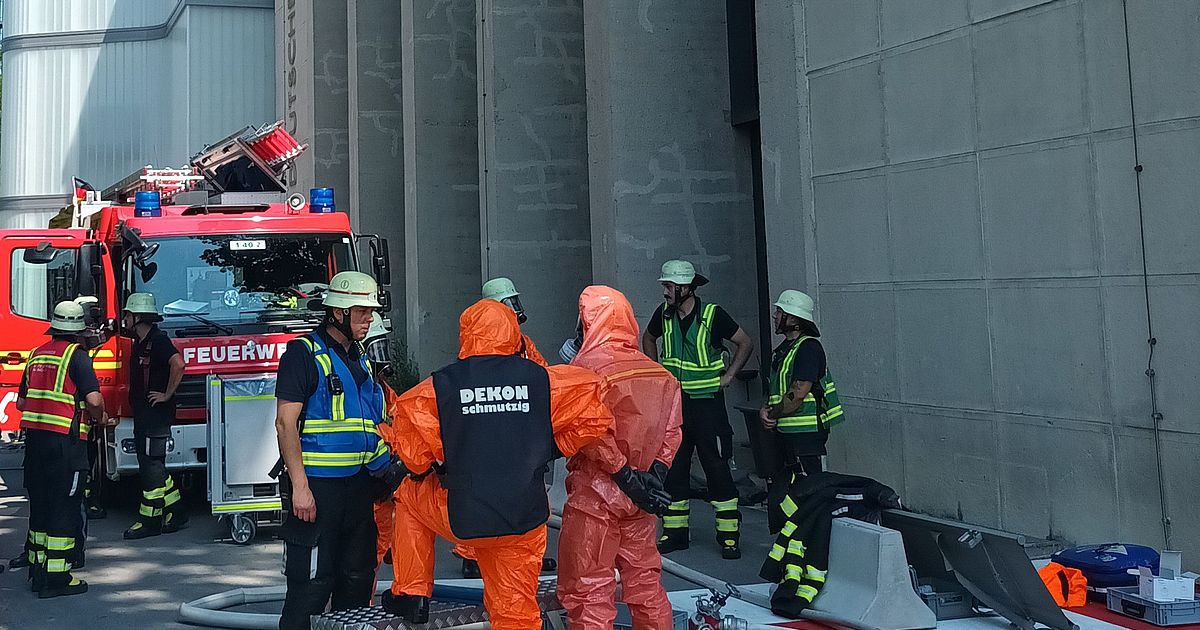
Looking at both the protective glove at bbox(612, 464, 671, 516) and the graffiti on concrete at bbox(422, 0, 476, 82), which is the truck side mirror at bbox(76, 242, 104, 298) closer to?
the protective glove at bbox(612, 464, 671, 516)

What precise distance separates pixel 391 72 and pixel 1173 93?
15.5 metres

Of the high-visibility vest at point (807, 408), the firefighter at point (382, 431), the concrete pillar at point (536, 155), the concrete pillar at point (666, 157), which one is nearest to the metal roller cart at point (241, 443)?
the firefighter at point (382, 431)

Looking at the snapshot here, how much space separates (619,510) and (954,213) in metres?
4.25

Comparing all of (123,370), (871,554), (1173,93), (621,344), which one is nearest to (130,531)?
(123,370)

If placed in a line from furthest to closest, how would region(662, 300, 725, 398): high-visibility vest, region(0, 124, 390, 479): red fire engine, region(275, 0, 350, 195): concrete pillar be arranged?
region(275, 0, 350, 195): concrete pillar
region(0, 124, 390, 479): red fire engine
region(662, 300, 725, 398): high-visibility vest

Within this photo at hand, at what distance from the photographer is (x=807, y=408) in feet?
24.4

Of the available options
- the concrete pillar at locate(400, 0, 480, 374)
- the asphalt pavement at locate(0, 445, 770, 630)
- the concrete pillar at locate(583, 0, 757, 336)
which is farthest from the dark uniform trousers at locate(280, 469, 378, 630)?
the concrete pillar at locate(400, 0, 480, 374)

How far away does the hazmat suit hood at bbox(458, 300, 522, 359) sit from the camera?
4.77 m

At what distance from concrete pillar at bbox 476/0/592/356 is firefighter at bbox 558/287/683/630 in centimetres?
883

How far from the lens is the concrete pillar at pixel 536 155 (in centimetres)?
1423

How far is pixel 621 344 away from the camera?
557 cm

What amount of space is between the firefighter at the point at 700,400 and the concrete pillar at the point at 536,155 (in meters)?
6.15

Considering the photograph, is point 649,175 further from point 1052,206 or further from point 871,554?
point 871,554

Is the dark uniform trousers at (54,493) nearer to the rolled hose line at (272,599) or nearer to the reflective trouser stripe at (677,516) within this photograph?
the rolled hose line at (272,599)
